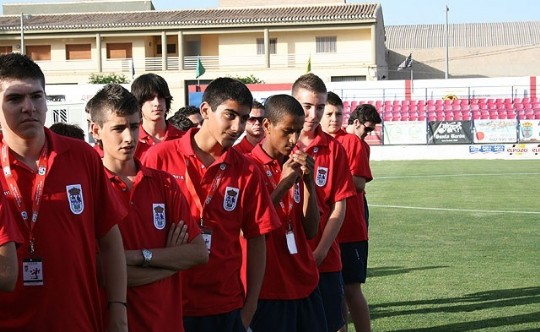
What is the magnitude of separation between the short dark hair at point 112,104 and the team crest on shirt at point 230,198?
0.63m

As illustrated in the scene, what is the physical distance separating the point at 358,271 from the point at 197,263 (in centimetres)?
346

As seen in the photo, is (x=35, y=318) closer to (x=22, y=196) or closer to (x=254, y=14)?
(x=22, y=196)

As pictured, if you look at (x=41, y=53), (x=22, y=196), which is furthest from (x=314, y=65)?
(x=22, y=196)

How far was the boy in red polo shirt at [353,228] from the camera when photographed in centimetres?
732

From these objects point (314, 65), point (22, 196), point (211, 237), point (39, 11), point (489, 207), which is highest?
point (39, 11)

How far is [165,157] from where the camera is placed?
15.5 ft

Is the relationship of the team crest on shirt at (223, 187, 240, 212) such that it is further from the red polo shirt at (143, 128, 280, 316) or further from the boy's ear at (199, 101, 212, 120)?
the boy's ear at (199, 101, 212, 120)

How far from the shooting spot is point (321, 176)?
604 centimetres

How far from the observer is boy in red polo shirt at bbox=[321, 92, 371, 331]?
732 cm

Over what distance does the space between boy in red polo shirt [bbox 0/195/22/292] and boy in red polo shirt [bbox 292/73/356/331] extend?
2.85 metres

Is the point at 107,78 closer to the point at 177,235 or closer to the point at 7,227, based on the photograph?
the point at 177,235

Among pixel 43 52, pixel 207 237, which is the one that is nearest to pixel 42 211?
pixel 207 237

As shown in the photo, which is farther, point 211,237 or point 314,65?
point 314,65

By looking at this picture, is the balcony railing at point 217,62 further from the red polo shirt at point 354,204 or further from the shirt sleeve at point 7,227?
the shirt sleeve at point 7,227
